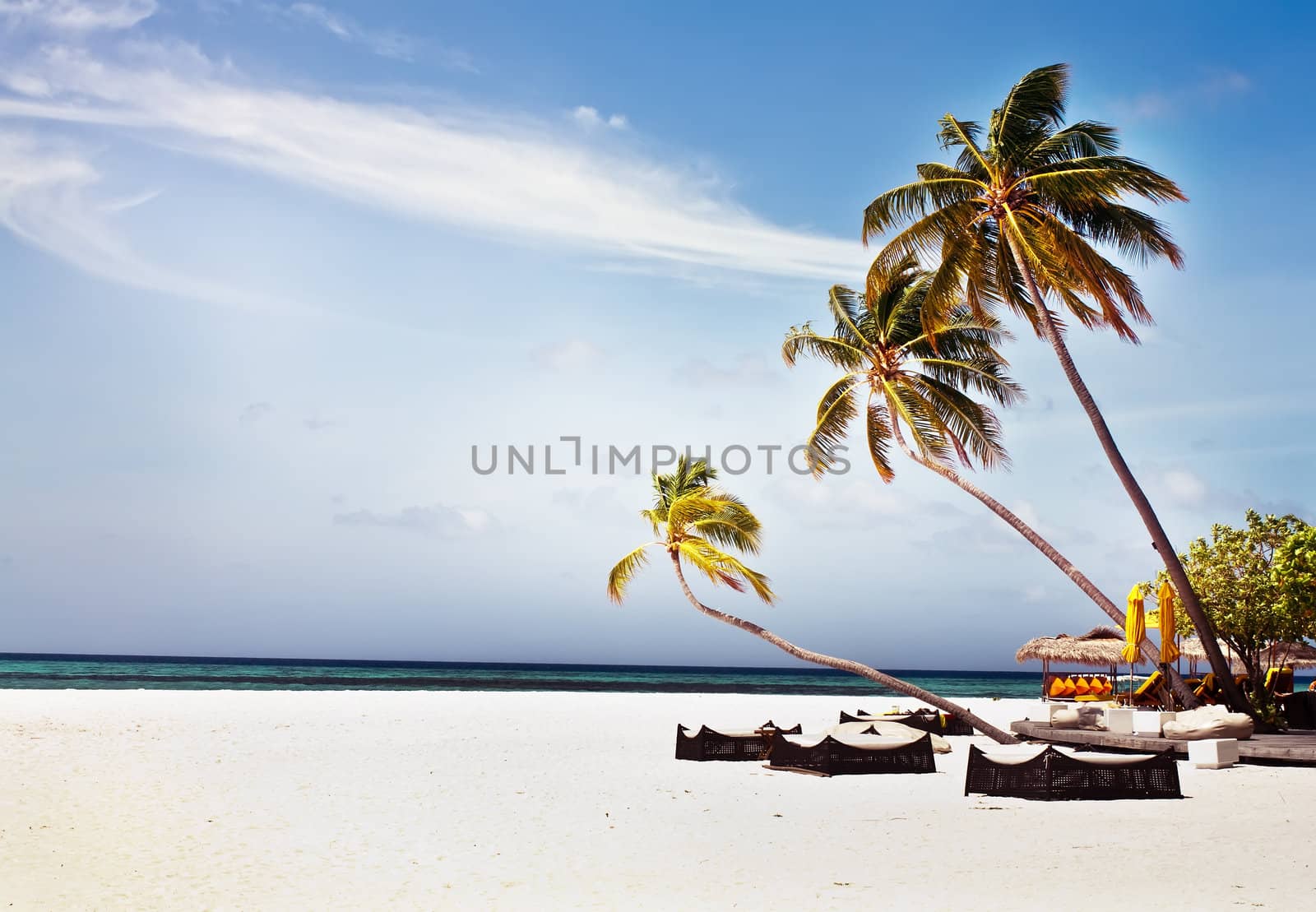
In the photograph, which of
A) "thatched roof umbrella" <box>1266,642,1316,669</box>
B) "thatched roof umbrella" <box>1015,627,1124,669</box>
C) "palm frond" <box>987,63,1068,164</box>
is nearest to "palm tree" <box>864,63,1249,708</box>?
"palm frond" <box>987,63,1068,164</box>

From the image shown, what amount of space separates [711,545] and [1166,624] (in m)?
6.89

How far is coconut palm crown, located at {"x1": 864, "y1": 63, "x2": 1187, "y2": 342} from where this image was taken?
14.8 meters

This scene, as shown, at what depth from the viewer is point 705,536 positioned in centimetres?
1827

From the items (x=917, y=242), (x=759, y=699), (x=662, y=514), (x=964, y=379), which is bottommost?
(x=759, y=699)

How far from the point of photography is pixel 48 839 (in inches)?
322

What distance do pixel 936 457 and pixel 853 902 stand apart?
12195 millimetres

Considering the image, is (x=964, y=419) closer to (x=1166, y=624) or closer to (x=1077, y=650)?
(x=1166, y=624)

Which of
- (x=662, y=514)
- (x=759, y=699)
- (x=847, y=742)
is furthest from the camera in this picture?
(x=759, y=699)

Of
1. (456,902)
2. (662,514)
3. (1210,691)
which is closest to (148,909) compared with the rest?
(456,902)

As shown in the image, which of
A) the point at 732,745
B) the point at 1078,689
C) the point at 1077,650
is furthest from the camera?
the point at 1077,650

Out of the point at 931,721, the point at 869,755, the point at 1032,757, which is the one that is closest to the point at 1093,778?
the point at 1032,757

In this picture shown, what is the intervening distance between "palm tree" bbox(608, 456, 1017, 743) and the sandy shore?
2.53 meters

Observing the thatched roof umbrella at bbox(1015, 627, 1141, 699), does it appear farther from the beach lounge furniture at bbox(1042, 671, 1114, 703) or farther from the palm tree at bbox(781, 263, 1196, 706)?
the palm tree at bbox(781, 263, 1196, 706)

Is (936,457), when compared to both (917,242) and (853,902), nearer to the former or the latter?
(917,242)
